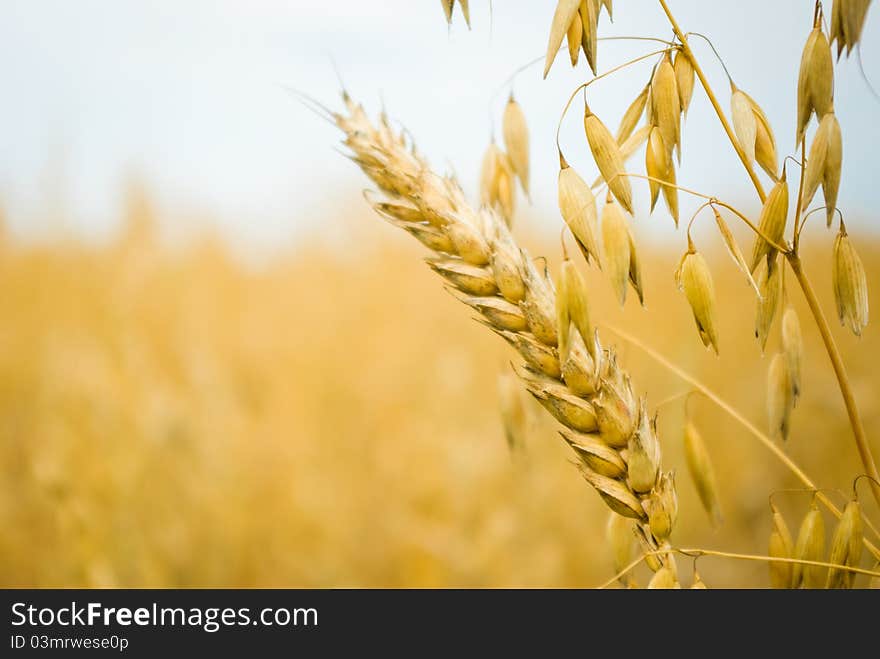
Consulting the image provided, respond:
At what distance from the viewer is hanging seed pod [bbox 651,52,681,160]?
311mm

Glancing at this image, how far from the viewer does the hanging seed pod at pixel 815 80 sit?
293 millimetres

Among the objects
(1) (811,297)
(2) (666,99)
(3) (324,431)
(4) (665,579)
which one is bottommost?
(4) (665,579)

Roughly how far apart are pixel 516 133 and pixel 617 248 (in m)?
0.15

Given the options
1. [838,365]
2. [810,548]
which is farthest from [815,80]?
[810,548]

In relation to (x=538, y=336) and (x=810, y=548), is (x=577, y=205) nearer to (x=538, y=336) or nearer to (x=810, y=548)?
(x=538, y=336)

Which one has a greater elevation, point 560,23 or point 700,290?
point 560,23

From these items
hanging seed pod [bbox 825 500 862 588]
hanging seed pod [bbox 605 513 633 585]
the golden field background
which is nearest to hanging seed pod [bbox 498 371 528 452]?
hanging seed pod [bbox 605 513 633 585]

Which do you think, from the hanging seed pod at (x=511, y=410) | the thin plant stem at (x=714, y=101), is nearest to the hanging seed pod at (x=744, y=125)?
the thin plant stem at (x=714, y=101)

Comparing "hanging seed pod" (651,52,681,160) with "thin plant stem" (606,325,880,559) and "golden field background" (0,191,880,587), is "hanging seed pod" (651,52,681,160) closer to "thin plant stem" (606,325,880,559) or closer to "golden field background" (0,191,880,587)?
"thin plant stem" (606,325,880,559)

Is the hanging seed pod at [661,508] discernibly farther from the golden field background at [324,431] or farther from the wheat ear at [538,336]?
the golden field background at [324,431]

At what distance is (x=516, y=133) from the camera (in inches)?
16.3

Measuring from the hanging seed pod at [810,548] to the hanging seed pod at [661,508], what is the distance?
3.8 inches

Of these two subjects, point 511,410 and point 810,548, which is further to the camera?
point 511,410
